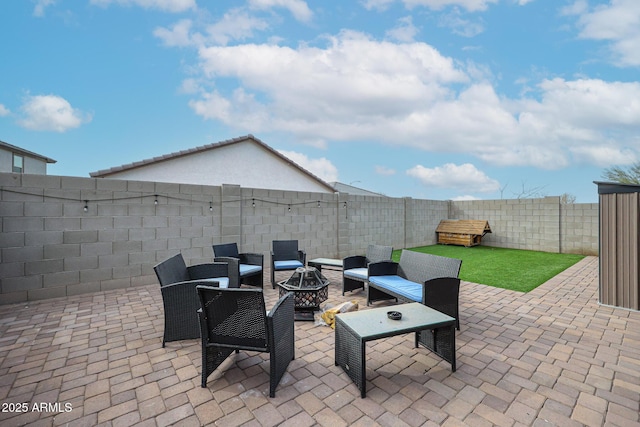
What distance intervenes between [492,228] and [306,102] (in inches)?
380

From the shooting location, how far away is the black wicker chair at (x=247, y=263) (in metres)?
4.96

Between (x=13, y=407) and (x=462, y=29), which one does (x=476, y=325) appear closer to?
(x=13, y=407)

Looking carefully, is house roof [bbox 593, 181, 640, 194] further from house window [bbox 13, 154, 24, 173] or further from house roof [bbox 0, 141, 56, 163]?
house window [bbox 13, 154, 24, 173]

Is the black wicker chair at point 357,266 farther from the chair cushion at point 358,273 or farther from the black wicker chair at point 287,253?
the black wicker chair at point 287,253

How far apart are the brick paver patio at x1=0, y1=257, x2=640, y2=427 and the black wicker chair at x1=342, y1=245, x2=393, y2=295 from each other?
1.41 m

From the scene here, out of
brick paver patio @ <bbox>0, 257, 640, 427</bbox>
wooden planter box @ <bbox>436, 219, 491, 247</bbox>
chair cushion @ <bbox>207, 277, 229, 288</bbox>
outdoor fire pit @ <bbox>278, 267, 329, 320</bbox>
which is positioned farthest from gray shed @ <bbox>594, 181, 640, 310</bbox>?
wooden planter box @ <bbox>436, 219, 491, 247</bbox>

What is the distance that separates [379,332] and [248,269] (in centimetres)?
322

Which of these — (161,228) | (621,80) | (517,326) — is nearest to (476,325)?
(517,326)

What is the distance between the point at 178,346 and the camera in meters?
3.04

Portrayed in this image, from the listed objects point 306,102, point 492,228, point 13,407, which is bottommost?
point 13,407

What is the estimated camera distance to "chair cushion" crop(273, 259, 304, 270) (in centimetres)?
539

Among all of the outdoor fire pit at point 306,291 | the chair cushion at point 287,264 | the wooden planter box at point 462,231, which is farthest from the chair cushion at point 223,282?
the wooden planter box at point 462,231

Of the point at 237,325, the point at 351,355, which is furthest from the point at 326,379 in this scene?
the point at 237,325

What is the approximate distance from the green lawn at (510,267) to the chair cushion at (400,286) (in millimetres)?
2719
